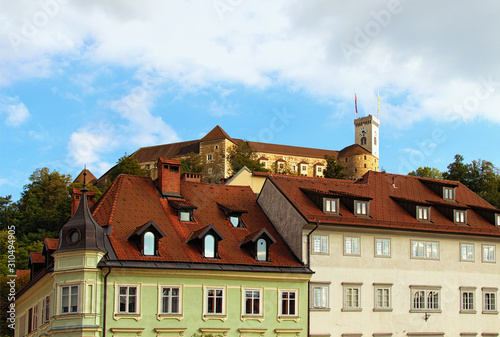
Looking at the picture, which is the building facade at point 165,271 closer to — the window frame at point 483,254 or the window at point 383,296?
the window at point 383,296

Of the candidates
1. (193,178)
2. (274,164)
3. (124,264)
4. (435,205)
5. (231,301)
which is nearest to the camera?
(124,264)

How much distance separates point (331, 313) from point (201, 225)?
8455 mm

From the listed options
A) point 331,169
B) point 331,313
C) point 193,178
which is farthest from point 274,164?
point 331,313

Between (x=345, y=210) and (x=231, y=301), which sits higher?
(x=345, y=210)

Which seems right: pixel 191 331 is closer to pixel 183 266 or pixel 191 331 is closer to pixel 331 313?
pixel 183 266

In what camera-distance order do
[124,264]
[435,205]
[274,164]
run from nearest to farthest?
1. [124,264]
2. [435,205]
3. [274,164]

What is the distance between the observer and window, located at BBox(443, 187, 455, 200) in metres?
50.2

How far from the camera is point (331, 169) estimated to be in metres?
133

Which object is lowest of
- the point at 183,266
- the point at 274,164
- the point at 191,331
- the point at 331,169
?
the point at 191,331

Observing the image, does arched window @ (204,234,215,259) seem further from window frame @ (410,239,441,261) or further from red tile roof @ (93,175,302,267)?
window frame @ (410,239,441,261)

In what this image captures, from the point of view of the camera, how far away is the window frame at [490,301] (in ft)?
152

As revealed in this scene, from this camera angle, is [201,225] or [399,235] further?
[399,235]

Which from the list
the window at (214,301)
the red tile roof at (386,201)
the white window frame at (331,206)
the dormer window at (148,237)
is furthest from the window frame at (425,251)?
the dormer window at (148,237)

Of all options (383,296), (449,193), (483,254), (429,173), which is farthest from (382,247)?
(429,173)
